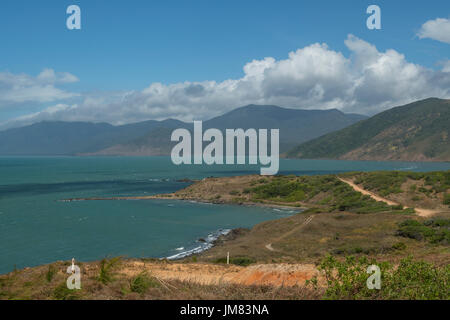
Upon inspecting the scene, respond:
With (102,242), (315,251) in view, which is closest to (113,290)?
(315,251)

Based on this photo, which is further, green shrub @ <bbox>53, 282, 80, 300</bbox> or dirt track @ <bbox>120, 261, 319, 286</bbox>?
dirt track @ <bbox>120, 261, 319, 286</bbox>

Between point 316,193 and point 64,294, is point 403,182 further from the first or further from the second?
point 64,294

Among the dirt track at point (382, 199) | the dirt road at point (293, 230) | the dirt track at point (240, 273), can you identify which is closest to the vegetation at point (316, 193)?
the dirt track at point (382, 199)

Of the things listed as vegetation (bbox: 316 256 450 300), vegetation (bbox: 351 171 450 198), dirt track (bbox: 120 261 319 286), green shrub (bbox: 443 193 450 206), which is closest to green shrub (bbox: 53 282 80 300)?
dirt track (bbox: 120 261 319 286)

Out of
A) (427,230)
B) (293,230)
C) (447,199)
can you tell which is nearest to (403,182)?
(447,199)

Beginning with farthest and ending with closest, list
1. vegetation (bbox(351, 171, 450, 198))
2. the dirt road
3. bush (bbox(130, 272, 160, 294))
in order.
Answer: vegetation (bbox(351, 171, 450, 198)) → the dirt road → bush (bbox(130, 272, 160, 294))

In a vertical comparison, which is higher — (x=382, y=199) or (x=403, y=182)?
(x=403, y=182)

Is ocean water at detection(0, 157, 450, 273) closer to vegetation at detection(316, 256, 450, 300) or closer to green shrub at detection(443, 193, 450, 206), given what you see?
green shrub at detection(443, 193, 450, 206)

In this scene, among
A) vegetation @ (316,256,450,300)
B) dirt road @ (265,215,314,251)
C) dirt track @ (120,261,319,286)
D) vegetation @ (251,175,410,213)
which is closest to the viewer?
vegetation @ (316,256,450,300)

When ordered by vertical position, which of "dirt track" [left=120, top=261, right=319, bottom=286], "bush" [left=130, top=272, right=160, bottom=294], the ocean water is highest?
"bush" [left=130, top=272, right=160, bottom=294]

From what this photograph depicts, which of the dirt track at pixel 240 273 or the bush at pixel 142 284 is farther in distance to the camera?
the dirt track at pixel 240 273

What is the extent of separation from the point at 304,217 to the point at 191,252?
838 inches

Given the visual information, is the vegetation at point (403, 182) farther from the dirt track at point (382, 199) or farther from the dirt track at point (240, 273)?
the dirt track at point (240, 273)
